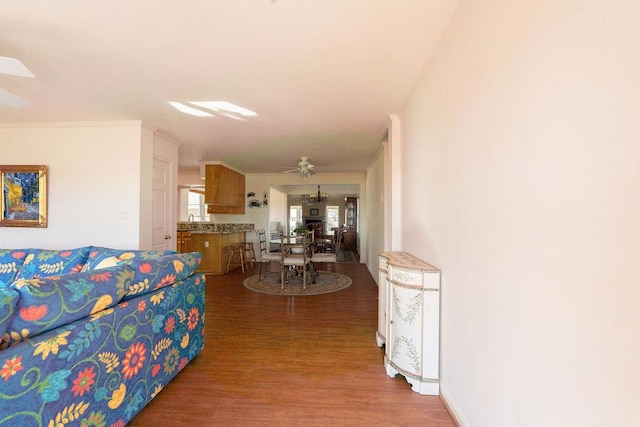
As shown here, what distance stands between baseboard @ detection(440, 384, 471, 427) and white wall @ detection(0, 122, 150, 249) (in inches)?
142

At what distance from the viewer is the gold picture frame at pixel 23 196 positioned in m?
3.46

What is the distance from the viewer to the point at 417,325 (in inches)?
72.8

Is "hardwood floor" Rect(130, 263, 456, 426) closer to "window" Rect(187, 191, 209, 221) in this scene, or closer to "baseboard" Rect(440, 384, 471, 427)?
"baseboard" Rect(440, 384, 471, 427)

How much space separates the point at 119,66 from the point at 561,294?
3.03 metres

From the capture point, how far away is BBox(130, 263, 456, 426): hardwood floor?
1633 mm

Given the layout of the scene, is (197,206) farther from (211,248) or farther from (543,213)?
(543,213)

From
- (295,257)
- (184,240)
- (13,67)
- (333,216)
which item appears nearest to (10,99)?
(13,67)

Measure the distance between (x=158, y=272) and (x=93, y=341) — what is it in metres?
0.59

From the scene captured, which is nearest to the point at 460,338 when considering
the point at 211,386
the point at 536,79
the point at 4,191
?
the point at 536,79

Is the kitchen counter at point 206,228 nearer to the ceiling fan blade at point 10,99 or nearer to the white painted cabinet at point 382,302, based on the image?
the ceiling fan blade at point 10,99

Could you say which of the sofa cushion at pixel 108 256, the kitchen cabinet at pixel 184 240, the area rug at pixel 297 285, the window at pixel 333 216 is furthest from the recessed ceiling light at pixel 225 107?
the window at pixel 333 216

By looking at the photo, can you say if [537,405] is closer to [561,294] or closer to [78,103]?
[561,294]

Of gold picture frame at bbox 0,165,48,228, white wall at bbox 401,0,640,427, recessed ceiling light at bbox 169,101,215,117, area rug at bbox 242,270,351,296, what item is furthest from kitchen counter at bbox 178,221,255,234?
white wall at bbox 401,0,640,427

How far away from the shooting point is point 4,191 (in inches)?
137
